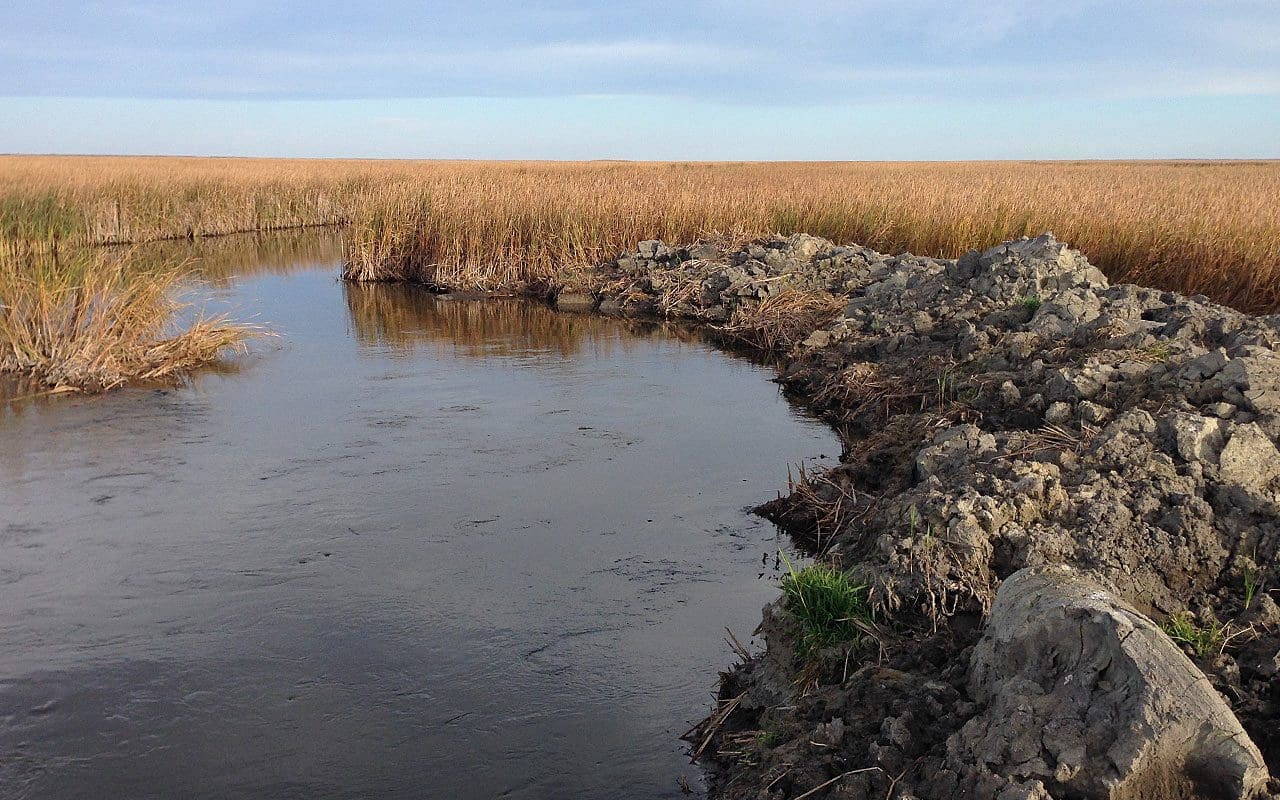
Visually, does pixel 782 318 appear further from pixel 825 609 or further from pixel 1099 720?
pixel 1099 720

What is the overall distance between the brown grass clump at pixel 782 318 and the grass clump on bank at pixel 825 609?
7.40m

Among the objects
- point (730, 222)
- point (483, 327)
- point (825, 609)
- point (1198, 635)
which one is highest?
point (730, 222)

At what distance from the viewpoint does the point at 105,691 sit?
405 cm

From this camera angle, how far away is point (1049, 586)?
3.30 m

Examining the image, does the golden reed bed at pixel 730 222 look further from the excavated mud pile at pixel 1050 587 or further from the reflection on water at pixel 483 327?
the excavated mud pile at pixel 1050 587

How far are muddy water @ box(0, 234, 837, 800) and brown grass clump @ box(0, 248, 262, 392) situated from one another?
0.45 meters

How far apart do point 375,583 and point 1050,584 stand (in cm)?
319

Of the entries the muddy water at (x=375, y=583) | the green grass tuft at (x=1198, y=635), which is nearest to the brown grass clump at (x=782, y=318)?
the muddy water at (x=375, y=583)

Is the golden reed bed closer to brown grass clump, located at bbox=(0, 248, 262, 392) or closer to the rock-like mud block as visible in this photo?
brown grass clump, located at bbox=(0, 248, 262, 392)

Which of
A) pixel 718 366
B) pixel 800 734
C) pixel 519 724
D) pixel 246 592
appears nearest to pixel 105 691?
pixel 246 592

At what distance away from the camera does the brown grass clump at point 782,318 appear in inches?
465

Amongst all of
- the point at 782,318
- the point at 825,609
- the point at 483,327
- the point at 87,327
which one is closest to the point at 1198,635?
the point at 825,609

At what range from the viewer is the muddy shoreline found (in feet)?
8.85

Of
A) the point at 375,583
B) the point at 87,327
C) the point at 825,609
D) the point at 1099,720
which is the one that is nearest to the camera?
the point at 1099,720
